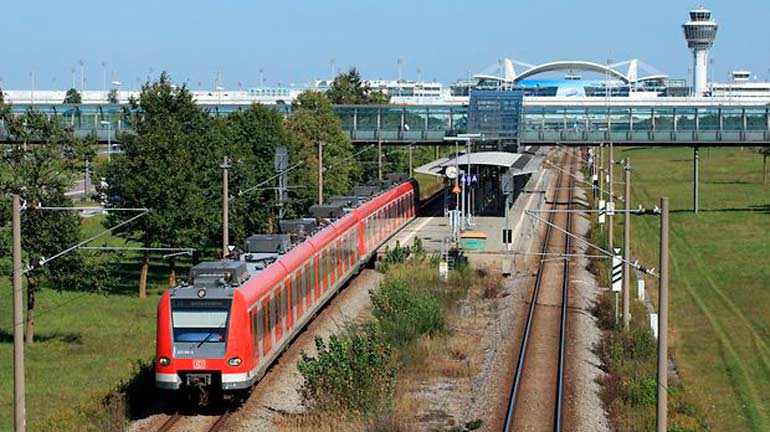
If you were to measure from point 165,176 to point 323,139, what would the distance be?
70.7 ft

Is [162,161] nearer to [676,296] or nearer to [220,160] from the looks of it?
[220,160]

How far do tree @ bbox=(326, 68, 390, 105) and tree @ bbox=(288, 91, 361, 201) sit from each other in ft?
77.0


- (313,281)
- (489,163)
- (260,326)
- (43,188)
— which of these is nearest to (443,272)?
(313,281)

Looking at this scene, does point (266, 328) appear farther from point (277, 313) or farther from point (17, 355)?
point (17, 355)

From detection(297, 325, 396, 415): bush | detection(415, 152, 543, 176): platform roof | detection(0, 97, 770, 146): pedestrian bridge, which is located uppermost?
detection(0, 97, 770, 146): pedestrian bridge

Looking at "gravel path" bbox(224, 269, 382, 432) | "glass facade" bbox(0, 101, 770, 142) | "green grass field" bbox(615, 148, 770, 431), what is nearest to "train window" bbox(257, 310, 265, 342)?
"gravel path" bbox(224, 269, 382, 432)

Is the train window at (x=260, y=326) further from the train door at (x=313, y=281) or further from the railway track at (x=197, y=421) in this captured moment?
the train door at (x=313, y=281)

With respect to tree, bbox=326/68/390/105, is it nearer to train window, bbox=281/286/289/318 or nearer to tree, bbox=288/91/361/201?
tree, bbox=288/91/361/201

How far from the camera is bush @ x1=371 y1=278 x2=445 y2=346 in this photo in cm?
3409

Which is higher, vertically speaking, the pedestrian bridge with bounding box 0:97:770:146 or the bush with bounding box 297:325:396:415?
the pedestrian bridge with bounding box 0:97:770:146

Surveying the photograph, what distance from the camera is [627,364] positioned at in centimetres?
3188

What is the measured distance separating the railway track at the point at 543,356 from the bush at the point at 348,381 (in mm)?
2647

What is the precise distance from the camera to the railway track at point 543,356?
26.4 meters


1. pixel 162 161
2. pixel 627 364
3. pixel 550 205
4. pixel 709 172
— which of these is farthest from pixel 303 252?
pixel 709 172
